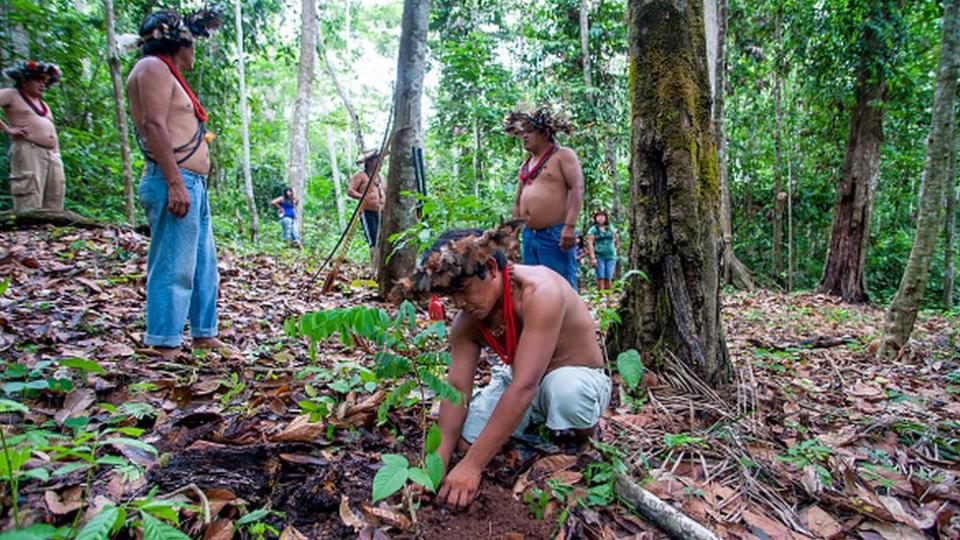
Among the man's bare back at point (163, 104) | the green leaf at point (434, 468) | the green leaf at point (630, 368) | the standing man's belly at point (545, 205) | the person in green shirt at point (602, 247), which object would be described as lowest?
the green leaf at point (434, 468)

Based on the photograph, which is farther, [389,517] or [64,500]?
[389,517]

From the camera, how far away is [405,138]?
4.96m

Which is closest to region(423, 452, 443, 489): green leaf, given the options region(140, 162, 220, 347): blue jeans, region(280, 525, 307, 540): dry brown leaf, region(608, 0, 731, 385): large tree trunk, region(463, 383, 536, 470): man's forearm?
region(463, 383, 536, 470): man's forearm

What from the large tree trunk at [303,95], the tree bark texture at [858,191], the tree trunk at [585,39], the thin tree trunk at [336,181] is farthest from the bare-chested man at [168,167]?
the thin tree trunk at [336,181]

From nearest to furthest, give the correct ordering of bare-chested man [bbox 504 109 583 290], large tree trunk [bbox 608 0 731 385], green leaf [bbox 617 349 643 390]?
1. green leaf [bbox 617 349 643 390]
2. large tree trunk [bbox 608 0 731 385]
3. bare-chested man [bbox 504 109 583 290]

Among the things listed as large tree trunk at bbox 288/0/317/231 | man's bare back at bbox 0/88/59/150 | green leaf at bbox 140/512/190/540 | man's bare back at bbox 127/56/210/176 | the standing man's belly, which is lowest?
green leaf at bbox 140/512/190/540

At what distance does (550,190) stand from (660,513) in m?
2.64

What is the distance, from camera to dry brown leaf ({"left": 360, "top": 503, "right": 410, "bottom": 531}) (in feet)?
5.55

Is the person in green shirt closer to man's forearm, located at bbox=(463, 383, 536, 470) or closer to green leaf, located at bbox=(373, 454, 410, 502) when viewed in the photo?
man's forearm, located at bbox=(463, 383, 536, 470)

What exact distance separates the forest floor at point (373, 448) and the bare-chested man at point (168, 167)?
314 mm

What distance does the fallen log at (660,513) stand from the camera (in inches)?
65.0

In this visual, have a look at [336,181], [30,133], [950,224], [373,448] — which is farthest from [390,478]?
[336,181]

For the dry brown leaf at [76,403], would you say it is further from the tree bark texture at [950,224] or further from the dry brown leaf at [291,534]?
the tree bark texture at [950,224]

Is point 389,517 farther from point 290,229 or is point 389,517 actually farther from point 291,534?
point 290,229
